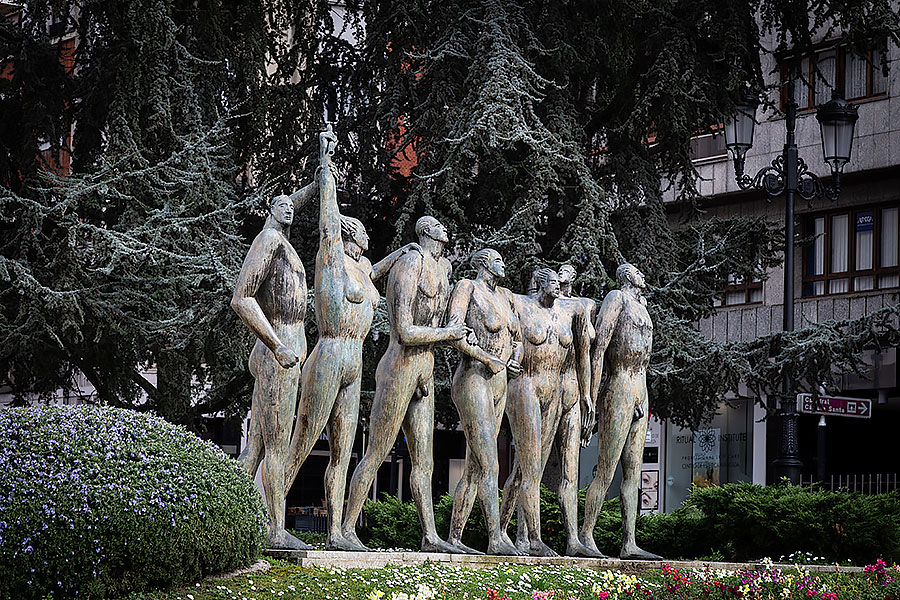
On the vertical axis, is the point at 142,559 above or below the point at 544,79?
below

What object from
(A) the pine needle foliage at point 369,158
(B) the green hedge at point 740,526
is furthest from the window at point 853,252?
Result: (B) the green hedge at point 740,526

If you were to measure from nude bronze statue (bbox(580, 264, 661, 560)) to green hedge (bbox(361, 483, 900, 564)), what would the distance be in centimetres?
210

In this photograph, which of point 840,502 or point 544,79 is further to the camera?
point 544,79

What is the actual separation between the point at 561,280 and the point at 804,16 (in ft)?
31.4

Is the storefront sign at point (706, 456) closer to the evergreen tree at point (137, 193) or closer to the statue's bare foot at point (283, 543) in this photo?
the evergreen tree at point (137, 193)

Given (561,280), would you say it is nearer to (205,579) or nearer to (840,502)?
(840,502)

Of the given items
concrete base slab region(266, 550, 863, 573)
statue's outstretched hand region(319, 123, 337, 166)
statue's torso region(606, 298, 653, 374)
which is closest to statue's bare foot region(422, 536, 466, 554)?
concrete base slab region(266, 550, 863, 573)

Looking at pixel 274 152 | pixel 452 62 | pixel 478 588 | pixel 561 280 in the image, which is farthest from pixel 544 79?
pixel 478 588

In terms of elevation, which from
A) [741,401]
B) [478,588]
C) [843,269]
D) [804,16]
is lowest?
[478,588]

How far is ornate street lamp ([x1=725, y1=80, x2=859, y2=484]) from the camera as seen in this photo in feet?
59.6

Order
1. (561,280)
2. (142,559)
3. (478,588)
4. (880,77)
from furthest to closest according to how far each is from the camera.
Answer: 1. (880,77)
2. (561,280)
3. (478,588)
4. (142,559)

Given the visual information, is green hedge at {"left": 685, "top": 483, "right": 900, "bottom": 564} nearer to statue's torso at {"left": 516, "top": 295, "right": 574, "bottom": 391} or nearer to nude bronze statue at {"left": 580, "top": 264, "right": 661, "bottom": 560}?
nude bronze statue at {"left": 580, "top": 264, "right": 661, "bottom": 560}

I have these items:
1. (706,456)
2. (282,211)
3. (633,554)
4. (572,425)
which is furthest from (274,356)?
(706,456)

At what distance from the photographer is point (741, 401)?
30.4 metres
